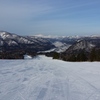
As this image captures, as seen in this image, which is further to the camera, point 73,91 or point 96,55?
point 96,55

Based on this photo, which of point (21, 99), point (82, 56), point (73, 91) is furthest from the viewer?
point (82, 56)

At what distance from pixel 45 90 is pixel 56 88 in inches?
29.9

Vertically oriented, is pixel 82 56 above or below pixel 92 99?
below

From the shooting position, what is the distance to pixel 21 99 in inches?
339

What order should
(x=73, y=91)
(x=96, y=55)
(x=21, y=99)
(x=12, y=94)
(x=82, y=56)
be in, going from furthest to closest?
(x=82, y=56) < (x=96, y=55) < (x=73, y=91) < (x=12, y=94) < (x=21, y=99)

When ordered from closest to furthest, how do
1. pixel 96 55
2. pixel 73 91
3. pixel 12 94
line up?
pixel 12 94 → pixel 73 91 → pixel 96 55

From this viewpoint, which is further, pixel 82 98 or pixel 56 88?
pixel 56 88

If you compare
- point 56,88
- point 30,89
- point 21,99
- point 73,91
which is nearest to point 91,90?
point 73,91

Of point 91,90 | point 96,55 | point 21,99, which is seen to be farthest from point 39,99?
point 96,55

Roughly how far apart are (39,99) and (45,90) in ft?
6.24

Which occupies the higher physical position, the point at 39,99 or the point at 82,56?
the point at 39,99

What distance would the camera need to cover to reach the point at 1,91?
33.3ft

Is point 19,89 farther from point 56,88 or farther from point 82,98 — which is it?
point 82,98

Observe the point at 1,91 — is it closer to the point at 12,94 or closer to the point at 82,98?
the point at 12,94
